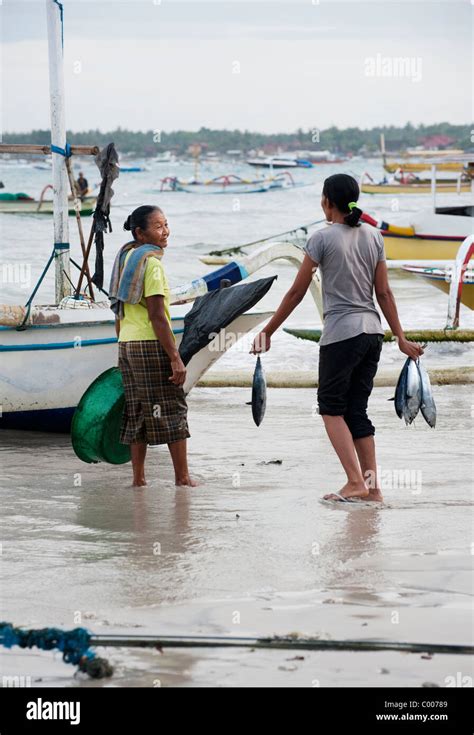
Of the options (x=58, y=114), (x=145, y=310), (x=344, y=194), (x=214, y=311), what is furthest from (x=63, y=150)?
(x=344, y=194)

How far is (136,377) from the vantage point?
6.24m

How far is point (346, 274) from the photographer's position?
18.8ft

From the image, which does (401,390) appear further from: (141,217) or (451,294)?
(451,294)

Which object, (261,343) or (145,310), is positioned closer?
(261,343)

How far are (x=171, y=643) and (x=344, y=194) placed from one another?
268cm

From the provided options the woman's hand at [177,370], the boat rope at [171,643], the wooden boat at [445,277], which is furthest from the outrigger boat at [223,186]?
the boat rope at [171,643]

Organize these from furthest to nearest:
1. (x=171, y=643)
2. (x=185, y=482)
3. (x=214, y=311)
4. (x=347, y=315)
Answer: (x=214, y=311)
(x=185, y=482)
(x=347, y=315)
(x=171, y=643)

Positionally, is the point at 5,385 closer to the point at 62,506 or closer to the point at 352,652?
the point at 62,506

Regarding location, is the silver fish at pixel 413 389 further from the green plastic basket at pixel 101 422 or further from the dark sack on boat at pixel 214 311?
the green plastic basket at pixel 101 422

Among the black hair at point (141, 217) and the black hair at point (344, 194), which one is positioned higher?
the black hair at point (344, 194)

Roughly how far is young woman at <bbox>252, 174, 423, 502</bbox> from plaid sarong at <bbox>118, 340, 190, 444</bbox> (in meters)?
0.61

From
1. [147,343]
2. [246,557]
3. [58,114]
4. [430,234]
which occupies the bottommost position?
[246,557]

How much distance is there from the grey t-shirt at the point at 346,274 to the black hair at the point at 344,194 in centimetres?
9

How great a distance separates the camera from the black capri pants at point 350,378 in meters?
5.77
